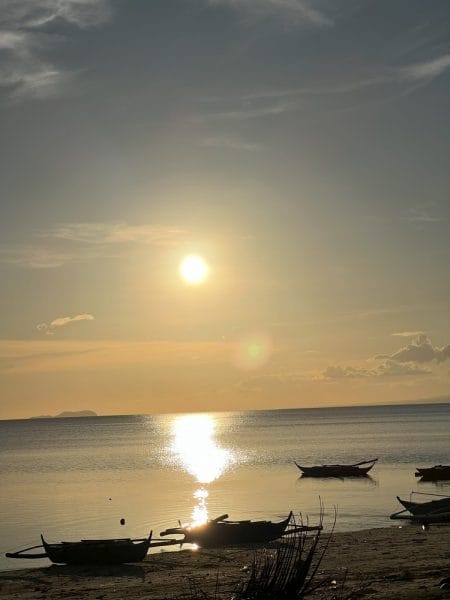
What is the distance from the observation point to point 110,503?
52.8 metres

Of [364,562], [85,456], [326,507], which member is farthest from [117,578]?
[85,456]

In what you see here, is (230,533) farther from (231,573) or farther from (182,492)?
(182,492)

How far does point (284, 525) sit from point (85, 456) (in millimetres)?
89489

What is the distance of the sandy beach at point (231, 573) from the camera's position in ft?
65.8

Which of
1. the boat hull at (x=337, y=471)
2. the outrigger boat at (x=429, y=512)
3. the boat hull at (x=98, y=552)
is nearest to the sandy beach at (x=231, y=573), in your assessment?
the boat hull at (x=98, y=552)

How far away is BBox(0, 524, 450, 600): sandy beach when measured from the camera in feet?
65.8

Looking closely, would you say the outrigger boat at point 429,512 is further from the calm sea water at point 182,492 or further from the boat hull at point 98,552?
the boat hull at point 98,552

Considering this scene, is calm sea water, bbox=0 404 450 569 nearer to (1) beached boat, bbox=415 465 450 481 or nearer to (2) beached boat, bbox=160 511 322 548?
(1) beached boat, bbox=415 465 450 481

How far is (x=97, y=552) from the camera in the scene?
2797 cm

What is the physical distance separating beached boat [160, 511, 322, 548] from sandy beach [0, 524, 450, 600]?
2.33 feet

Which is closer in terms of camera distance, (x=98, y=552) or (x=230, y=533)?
(x=98, y=552)

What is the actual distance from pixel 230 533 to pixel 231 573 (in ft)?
24.8

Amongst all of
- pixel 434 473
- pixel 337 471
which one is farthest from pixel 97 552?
pixel 337 471

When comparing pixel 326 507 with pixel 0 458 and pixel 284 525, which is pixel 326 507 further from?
pixel 0 458
